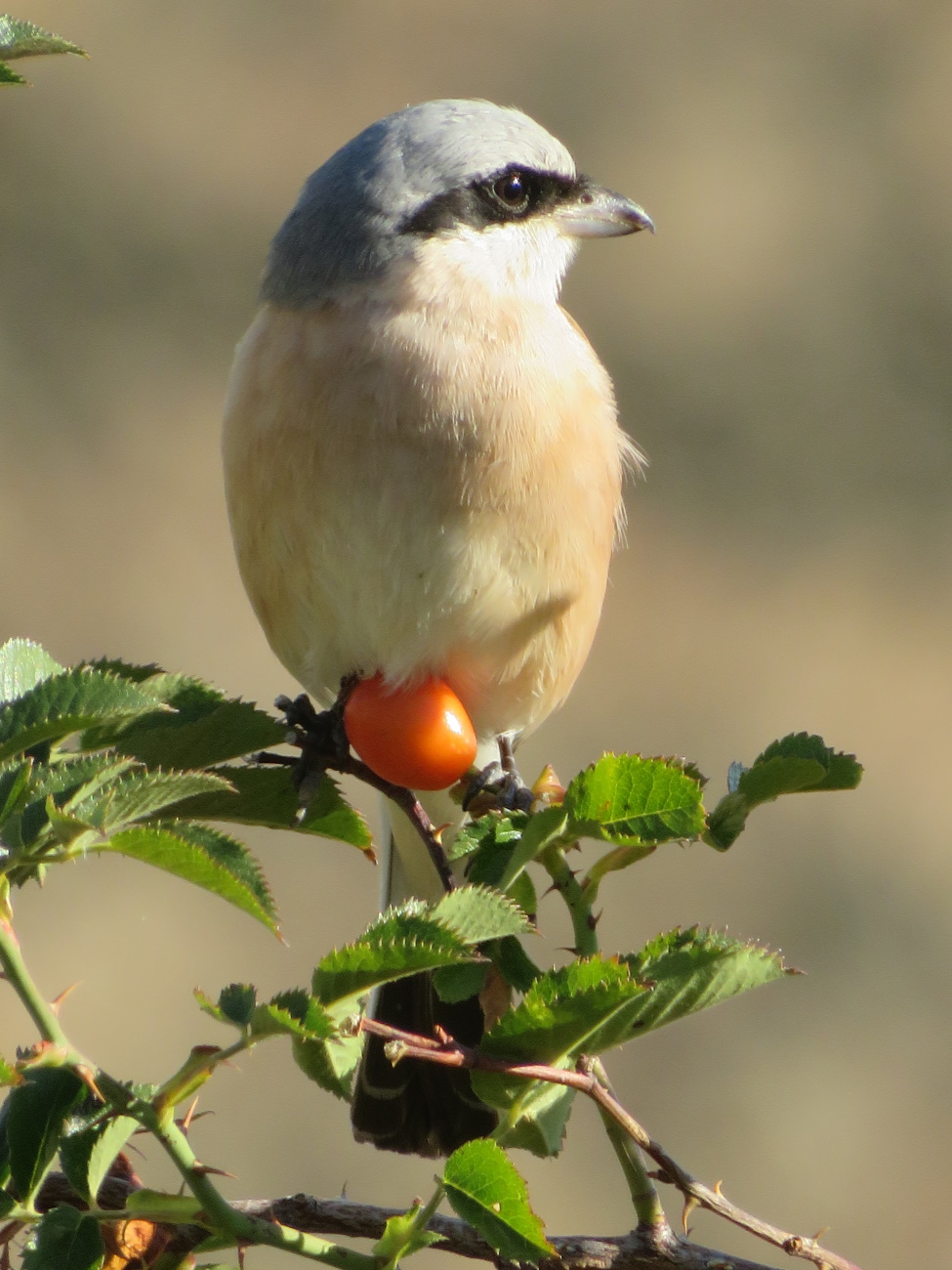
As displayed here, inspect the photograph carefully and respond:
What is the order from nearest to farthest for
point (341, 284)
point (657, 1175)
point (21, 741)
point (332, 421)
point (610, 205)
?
point (21, 741) < point (657, 1175) < point (332, 421) < point (341, 284) < point (610, 205)

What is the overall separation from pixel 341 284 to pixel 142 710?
107 centimetres

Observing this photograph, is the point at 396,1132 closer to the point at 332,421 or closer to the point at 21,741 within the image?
the point at 332,421

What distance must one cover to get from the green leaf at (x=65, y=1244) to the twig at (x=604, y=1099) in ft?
0.65

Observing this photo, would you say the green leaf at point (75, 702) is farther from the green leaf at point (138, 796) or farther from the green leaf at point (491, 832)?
the green leaf at point (491, 832)

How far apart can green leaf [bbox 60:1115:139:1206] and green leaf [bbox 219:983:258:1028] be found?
0.11 metres

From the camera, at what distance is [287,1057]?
4.70 meters

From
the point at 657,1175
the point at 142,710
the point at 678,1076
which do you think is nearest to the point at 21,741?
the point at 142,710

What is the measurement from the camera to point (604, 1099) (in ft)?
3.04

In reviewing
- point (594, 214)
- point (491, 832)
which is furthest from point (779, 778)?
point (594, 214)

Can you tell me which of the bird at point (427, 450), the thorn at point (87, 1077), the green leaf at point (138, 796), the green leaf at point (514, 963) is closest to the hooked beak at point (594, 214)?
the bird at point (427, 450)

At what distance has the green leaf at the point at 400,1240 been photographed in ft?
2.72

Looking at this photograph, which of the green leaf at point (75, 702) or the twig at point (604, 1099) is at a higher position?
the green leaf at point (75, 702)

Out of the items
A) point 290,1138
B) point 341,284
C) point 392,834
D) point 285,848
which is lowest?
point 290,1138

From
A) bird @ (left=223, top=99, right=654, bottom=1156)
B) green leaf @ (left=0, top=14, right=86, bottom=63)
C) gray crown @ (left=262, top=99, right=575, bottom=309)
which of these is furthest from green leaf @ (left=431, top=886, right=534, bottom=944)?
gray crown @ (left=262, top=99, right=575, bottom=309)
